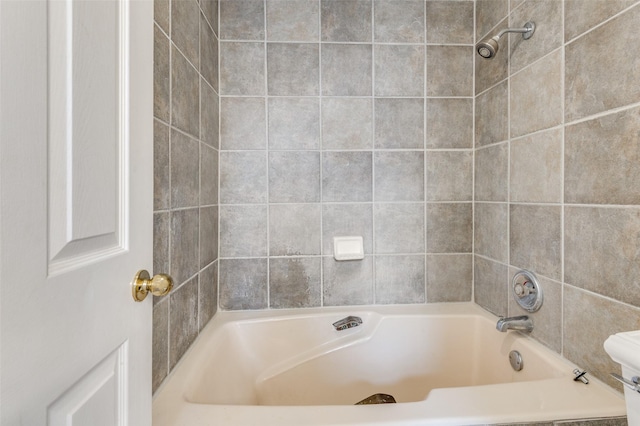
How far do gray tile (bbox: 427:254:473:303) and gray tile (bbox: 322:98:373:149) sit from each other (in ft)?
2.21

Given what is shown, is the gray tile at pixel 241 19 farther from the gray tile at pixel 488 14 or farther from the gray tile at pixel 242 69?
the gray tile at pixel 488 14

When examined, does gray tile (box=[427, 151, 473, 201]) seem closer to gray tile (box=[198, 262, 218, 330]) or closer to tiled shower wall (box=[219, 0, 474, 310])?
tiled shower wall (box=[219, 0, 474, 310])

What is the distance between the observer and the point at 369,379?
129 cm

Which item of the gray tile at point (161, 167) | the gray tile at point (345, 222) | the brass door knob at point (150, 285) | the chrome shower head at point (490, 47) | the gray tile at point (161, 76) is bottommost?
the brass door knob at point (150, 285)

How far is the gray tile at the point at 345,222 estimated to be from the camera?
4.61 feet

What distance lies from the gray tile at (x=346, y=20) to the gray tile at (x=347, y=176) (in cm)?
55

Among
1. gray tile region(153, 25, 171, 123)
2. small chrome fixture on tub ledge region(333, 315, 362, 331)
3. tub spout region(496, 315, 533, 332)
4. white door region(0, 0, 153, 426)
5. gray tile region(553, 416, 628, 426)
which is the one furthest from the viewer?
small chrome fixture on tub ledge region(333, 315, 362, 331)

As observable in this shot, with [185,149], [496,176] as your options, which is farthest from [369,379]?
[185,149]

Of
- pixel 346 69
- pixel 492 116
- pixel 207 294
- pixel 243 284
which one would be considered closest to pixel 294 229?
pixel 243 284

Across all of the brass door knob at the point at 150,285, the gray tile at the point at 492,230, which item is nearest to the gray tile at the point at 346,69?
the gray tile at the point at 492,230

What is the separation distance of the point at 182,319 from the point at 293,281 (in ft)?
1.79

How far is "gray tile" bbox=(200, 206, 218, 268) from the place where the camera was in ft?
3.79

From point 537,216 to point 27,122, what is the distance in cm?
129

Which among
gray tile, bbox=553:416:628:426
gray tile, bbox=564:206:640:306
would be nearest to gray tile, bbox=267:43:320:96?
gray tile, bbox=564:206:640:306
